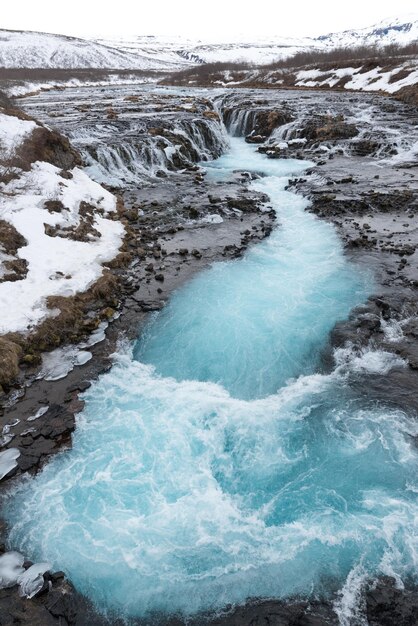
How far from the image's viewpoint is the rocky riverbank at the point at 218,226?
20.9ft

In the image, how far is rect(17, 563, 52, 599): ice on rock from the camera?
6.30 metres

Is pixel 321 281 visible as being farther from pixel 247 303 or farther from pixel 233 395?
pixel 233 395

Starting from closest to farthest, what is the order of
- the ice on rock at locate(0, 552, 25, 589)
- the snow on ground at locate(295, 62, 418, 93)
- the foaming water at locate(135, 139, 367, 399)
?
the ice on rock at locate(0, 552, 25, 589) → the foaming water at locate(135, 139, 367, 399) → the snow on ground at locate(295, 62, 418, 93)

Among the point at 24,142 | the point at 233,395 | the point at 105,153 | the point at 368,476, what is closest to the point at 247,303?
the point at 233,395

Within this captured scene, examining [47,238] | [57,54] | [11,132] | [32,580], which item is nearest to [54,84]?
[11,132]

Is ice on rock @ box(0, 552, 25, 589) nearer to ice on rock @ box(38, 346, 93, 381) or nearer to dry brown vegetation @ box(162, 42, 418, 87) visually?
ice on rock @ box(38, 346, 93, 381)

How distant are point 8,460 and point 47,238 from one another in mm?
9710

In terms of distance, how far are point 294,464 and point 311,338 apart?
458cm

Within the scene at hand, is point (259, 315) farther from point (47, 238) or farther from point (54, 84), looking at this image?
point (54, 84)

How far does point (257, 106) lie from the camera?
43.4 metres

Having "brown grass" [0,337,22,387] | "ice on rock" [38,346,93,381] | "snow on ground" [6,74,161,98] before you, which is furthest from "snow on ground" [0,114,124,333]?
"snow on ground" [6,74,161,98]

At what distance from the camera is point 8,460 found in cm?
838

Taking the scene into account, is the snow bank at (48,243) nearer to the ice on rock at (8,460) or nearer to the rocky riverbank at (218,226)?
the rocky riverbank at (218,226)

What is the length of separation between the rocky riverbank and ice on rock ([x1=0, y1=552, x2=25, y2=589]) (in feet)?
0.58
